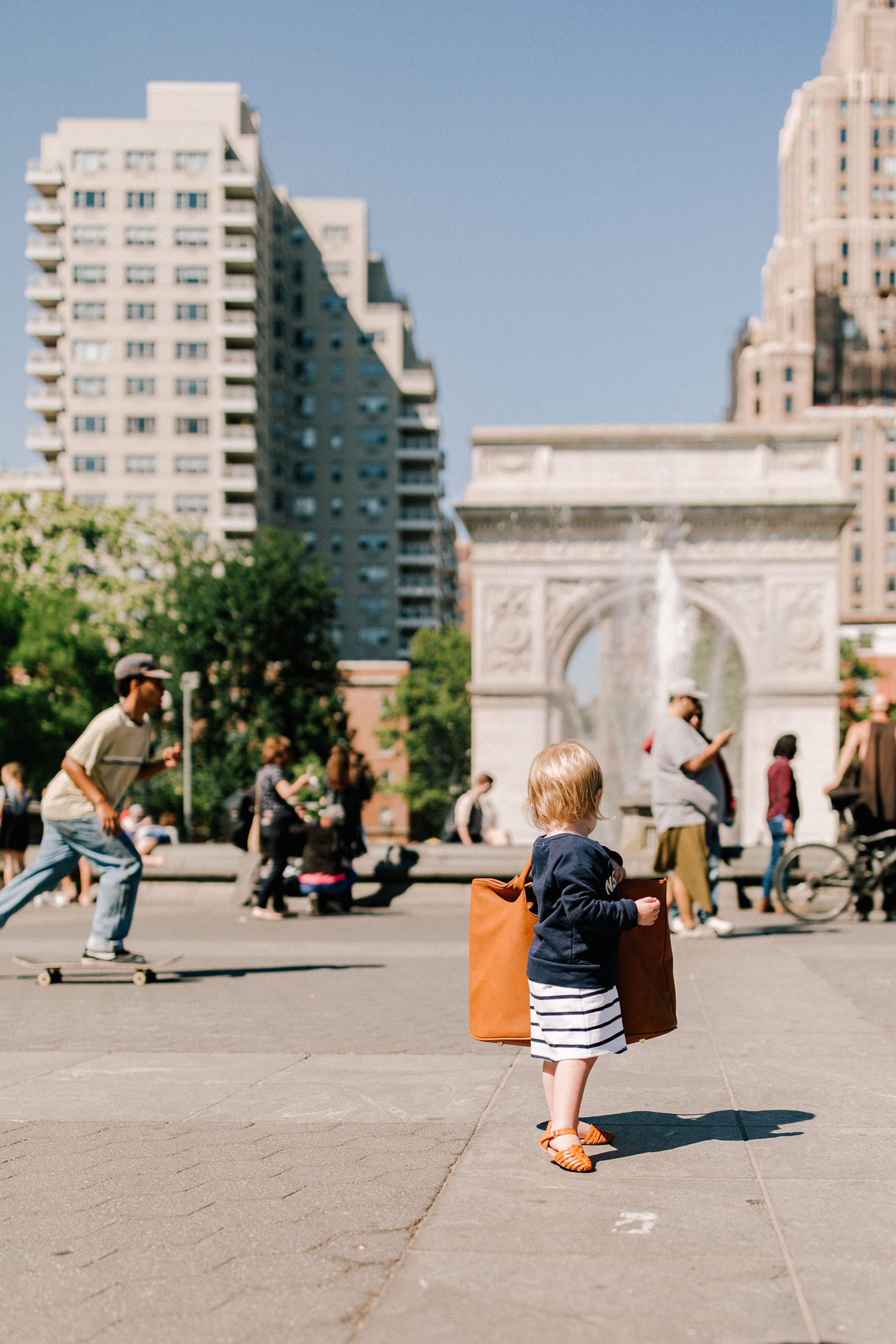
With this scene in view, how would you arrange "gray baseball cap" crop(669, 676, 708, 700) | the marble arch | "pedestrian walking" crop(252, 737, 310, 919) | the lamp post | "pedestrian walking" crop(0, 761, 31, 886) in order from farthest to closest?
the lamp post < the marble arch < "pedestrian walking" crop(0, 761, 31, 886) < "pedestrian walking" crop(252, 737, 310, 919) < "gray baseball cap" crop(669, 676, 708, 700)

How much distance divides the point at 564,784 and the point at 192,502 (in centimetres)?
7733

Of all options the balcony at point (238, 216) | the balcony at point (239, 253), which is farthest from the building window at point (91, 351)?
the balcony at point (238, 216)

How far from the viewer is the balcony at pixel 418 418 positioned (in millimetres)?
92625

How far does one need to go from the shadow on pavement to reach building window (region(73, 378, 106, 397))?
7937 centimetres

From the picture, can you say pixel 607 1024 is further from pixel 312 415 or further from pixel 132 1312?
pixel 312 415

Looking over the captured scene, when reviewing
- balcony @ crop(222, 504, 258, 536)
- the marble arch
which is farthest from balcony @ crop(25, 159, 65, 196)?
the marble arch

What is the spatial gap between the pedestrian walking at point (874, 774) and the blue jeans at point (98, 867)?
6341mm

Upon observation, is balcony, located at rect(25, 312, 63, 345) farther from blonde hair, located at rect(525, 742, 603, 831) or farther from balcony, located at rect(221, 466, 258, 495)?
blonde hair, located at rect(525, 742, 603, 831)

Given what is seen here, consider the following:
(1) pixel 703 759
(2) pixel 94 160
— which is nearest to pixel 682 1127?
(1) pixel 703 759

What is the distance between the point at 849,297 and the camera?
388ft

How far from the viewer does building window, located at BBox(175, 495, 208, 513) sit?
79.3 meters

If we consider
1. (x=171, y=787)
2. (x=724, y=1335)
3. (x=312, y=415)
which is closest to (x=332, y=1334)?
(x=724, y=1335)

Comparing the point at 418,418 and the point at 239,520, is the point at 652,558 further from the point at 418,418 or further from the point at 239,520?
the point at 418,418

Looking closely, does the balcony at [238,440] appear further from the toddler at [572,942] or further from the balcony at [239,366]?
the toddler at [572,942]
